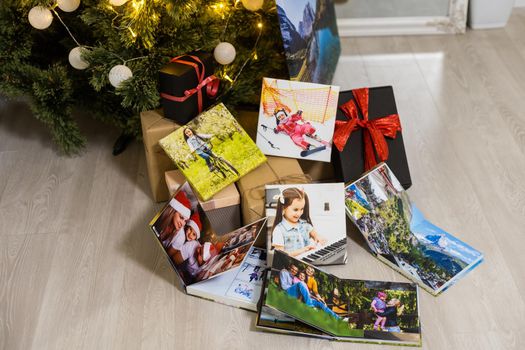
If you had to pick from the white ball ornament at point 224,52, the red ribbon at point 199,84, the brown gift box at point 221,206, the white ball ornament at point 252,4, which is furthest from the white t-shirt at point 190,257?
the white ball ornament at point 252,4

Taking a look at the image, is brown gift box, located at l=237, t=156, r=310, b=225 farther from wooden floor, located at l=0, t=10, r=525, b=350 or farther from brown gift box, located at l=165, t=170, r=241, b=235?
wooden floor, located at l=0, t=10, r=525, b=350

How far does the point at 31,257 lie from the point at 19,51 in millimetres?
596

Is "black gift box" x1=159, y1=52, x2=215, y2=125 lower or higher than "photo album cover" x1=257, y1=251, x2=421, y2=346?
Result: higher

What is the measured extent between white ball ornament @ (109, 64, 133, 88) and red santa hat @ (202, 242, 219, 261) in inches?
19.6


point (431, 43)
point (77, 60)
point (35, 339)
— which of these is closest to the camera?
point (35, 339)

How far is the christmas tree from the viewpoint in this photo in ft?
5.58

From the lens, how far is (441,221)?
1.78m

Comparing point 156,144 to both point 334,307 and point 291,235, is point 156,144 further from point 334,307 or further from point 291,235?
point 334,307

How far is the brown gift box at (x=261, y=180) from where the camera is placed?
1646 mm

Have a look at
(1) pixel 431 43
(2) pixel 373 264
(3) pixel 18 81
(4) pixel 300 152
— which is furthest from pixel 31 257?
(1) pixel 431 43

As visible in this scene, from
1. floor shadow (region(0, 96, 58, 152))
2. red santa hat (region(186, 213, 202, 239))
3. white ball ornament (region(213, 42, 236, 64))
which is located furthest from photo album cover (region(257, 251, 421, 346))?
floor shadow (region(0, 96, 58, 152))

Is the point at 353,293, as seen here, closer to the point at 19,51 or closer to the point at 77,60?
the point at 77,60

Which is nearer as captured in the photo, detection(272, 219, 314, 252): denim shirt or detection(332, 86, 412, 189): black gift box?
detection(272, 219, 314, 252): denim shirt

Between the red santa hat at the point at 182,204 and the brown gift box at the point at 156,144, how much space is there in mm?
189
